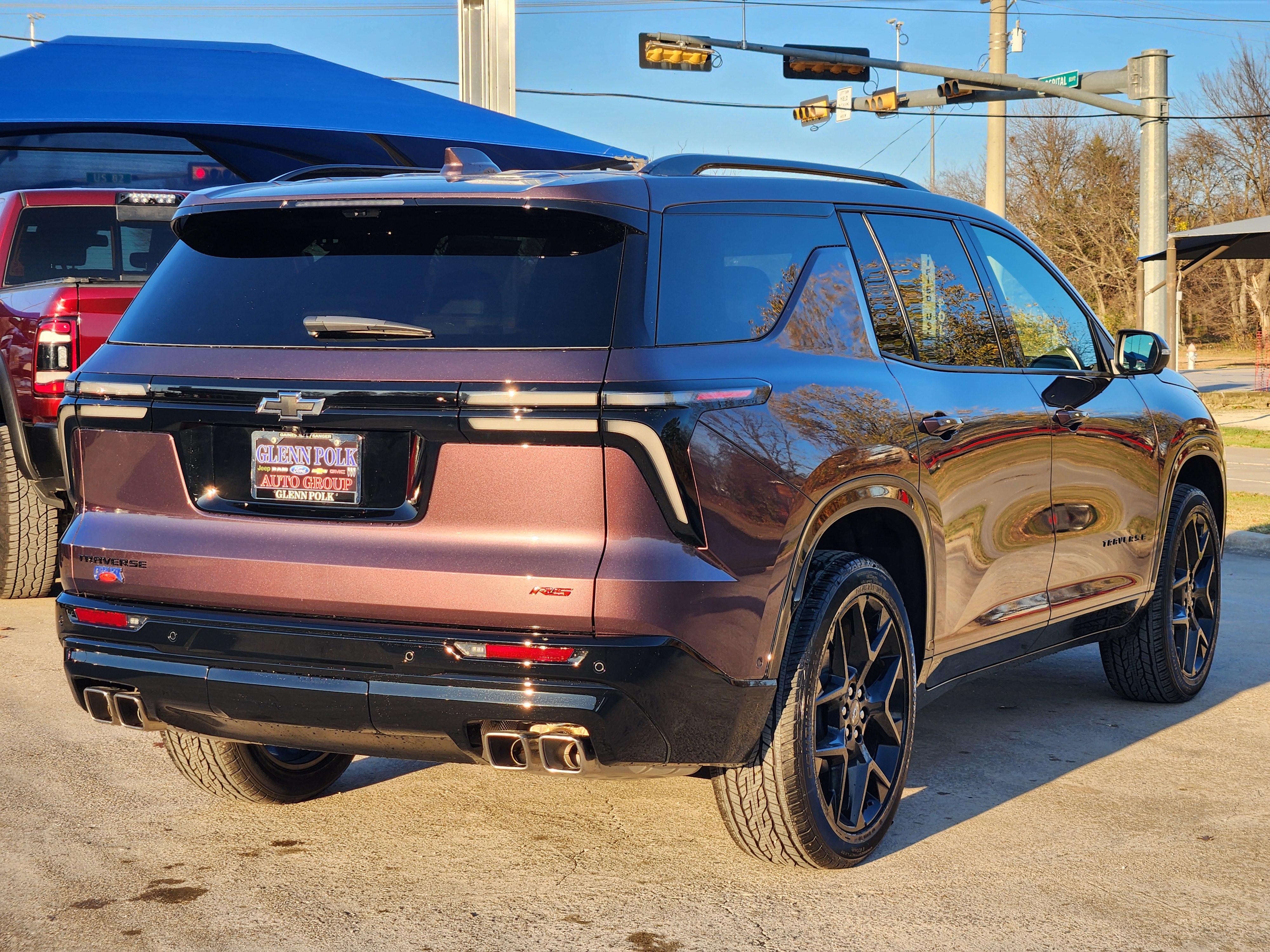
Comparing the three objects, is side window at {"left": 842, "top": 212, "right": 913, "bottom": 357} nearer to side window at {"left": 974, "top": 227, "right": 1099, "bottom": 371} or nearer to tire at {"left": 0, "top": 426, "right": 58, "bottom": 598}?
side window at {"left": 974, "top": 227, "right": 1099, "bottom": 371}

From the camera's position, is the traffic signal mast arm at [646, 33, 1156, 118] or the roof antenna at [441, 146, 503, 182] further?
the traffic signal mast arm at [646, 33, 1156, 118]

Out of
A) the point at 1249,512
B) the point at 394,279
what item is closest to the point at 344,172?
the point at 394,279

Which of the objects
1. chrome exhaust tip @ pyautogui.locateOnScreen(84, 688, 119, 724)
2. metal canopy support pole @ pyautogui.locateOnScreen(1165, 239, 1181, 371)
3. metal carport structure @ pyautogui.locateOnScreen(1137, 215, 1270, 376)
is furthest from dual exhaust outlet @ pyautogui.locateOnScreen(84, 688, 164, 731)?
metal carport structure @ pyautogui.locateOnScreen(1137, 215, 1270, 376)

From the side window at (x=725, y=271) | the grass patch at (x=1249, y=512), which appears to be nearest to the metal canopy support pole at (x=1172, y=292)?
the grass patch at (x=1249, y=512)

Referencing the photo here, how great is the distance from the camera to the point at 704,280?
3.60 metres

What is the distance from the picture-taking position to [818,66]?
71.7 feet

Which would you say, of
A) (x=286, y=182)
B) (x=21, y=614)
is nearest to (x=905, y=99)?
(x=21, y=614)

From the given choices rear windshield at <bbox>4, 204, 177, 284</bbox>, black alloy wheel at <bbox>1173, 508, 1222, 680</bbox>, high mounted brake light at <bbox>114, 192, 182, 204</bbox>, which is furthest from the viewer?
rear windshield at <bbox>4, 204, 177, 284</bbox>

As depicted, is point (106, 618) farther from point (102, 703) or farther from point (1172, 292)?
point (1172, 292)

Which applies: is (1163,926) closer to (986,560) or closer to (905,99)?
(986,560)

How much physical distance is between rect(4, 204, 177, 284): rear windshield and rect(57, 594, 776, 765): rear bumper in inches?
196

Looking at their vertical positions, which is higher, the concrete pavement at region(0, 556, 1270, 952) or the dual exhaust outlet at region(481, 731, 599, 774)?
the dual exhaust outlet at region(481, 731, 599, 774)

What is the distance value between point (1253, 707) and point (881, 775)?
8.88 ft

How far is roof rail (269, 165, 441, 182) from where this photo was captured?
4.27 meters
